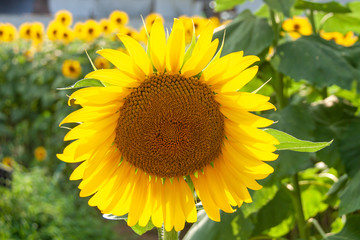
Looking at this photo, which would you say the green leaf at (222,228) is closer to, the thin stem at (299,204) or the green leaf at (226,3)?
the thin stem at (299,204)

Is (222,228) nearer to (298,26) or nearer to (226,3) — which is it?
(226,3)

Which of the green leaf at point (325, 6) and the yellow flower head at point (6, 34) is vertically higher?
the green leaf at point (325, 6)

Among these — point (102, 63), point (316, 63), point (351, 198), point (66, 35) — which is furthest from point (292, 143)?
point (66, 35)

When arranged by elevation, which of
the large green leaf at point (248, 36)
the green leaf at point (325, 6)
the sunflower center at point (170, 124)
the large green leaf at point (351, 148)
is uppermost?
the sunflower center at point (170, 124)

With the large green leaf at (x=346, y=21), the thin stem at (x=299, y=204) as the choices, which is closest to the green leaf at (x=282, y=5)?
the large green leaf at (x=346, y=21)

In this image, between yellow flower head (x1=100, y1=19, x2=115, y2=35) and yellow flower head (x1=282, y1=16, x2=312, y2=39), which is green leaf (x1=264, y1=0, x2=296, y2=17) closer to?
yellow flower head (x1=282, y1=16, x2=312, y2=39)

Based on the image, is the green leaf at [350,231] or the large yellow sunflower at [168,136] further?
the green leaf at [350,231]

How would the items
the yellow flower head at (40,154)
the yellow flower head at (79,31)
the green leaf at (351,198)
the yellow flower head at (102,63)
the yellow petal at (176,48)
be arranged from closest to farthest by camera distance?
the yellow petal at (176,48) < the green leaf at (351,198) < the yellow flower head at (102,63) < the yellow flower head at (40,154) < the yellow flower head at (79,31)

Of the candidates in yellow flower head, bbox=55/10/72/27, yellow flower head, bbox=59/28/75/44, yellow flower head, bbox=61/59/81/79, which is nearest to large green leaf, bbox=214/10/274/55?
yellow flower head, bbox=61/59/81/79
